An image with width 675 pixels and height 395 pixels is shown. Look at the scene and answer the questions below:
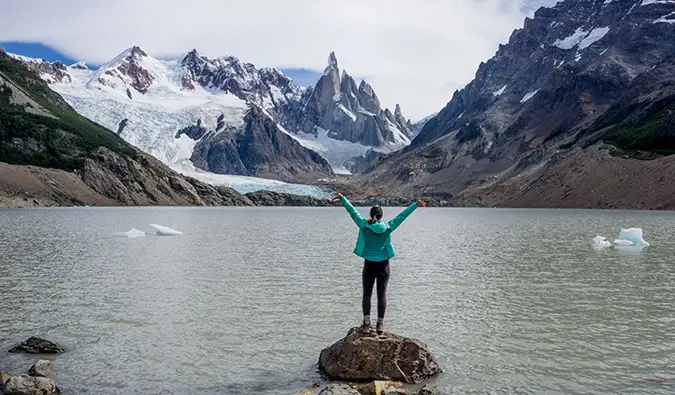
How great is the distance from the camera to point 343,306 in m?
22.0

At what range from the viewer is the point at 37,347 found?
15.8m

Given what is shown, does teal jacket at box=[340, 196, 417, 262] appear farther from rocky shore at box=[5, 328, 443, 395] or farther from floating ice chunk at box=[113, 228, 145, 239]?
floating ice chunk at box=[113, 228, 145, 239]

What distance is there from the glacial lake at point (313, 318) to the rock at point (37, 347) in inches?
11.6

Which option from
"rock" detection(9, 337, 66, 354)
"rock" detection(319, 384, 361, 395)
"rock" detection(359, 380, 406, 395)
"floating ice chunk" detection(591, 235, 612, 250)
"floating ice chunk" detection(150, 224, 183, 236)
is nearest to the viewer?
"rock" detection(319, 384, 361, 395)

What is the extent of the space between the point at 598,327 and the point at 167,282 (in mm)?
19324

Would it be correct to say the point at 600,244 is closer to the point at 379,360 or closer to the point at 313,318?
the point at 313,318

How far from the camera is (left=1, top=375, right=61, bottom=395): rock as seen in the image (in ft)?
40.2

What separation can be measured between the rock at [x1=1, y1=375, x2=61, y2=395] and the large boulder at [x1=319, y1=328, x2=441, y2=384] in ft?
20.1

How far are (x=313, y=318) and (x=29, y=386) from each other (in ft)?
31.3

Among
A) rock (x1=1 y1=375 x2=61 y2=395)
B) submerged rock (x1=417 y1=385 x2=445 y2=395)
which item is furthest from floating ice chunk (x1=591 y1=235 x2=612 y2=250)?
rock (x1=1 y1=375 x2=61 y2=395)

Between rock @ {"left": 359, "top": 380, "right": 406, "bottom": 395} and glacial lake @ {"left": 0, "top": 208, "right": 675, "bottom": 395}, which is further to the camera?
glacial lake @ {"left": 0, "top": 208, "right": 675, "bottom": 395}

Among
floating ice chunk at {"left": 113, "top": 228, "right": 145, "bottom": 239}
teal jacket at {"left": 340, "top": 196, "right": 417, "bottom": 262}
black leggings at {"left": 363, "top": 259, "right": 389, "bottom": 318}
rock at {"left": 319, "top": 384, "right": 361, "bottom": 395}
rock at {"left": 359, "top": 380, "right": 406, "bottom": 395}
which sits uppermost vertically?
teal jacket at {"left": 340, "top": 196, "right": 417, "bottom": 262}

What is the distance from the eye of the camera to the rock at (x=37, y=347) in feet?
51.7

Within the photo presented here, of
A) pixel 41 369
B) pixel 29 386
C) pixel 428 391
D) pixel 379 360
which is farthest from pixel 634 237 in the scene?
pixel 29 386
